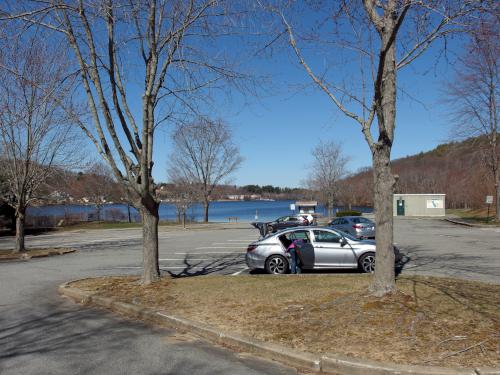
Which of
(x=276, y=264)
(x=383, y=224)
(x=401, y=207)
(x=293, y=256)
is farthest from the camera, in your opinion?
(x=401, y=207)

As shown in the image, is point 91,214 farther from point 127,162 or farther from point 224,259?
point 127,162

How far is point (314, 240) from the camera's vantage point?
13.0 m

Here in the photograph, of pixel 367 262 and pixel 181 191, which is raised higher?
pixel 181 191

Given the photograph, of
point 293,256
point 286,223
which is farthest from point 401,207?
point 293,256

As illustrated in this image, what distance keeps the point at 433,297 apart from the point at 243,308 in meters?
2.91

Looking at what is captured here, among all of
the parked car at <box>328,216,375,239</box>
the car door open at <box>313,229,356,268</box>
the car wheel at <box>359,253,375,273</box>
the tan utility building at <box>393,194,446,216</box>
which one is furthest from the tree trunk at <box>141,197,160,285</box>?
the tan utility building at <box>393,194,446,216</box>

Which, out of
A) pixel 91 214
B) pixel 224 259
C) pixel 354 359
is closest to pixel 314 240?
pixel 224 259

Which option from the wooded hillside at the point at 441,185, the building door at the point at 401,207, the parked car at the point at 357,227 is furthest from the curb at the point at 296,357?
the wooded hillside at the point at 441,185

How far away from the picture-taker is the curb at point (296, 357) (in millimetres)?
4762

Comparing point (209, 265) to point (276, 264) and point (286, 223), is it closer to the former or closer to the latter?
point (276, 264)

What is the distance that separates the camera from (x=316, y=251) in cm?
1280

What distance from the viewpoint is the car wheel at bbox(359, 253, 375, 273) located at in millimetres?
12516

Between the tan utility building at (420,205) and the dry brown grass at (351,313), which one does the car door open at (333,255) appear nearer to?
the dry brown grass at (351,313)

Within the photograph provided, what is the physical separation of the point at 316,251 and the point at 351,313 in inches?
241
